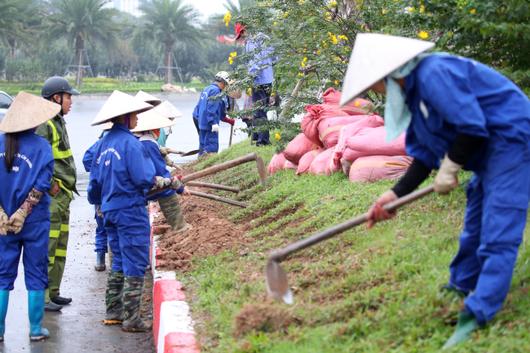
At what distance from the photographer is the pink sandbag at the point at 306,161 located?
9.45 metres

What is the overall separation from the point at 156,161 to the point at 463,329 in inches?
153

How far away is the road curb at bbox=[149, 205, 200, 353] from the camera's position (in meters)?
5.41

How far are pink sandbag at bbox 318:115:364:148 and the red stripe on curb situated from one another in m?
3.94

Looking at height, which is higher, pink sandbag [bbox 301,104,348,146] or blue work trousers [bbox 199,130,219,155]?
pink sandbag [bbox 301,104,348,146]

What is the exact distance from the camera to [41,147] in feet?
22.0

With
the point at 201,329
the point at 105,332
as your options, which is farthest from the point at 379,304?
the point at 105,332

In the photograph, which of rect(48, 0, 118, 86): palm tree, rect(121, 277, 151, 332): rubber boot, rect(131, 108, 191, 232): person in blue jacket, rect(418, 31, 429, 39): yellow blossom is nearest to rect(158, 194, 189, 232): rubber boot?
rect(131, 108, 191, 232): person in blue jacket

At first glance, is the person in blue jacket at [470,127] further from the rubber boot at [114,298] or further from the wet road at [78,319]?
the rubber boot at [114,298]

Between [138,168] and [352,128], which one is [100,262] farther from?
[352,128]

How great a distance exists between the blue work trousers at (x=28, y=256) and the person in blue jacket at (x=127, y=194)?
52 centimetres

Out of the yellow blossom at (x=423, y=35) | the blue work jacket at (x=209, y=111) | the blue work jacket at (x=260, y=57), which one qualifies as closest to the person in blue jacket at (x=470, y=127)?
the yellow blossom at (x=423, y=35)

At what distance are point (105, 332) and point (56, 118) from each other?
1.96m

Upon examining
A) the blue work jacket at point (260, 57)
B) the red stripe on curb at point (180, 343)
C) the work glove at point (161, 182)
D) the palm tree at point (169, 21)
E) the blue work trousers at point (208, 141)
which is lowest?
the palm tree at point (169, 21)

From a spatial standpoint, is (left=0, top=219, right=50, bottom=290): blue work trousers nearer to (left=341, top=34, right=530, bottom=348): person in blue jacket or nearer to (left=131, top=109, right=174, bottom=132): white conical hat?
(left=131, top=109, right=174, bottom=132): white conical hat
